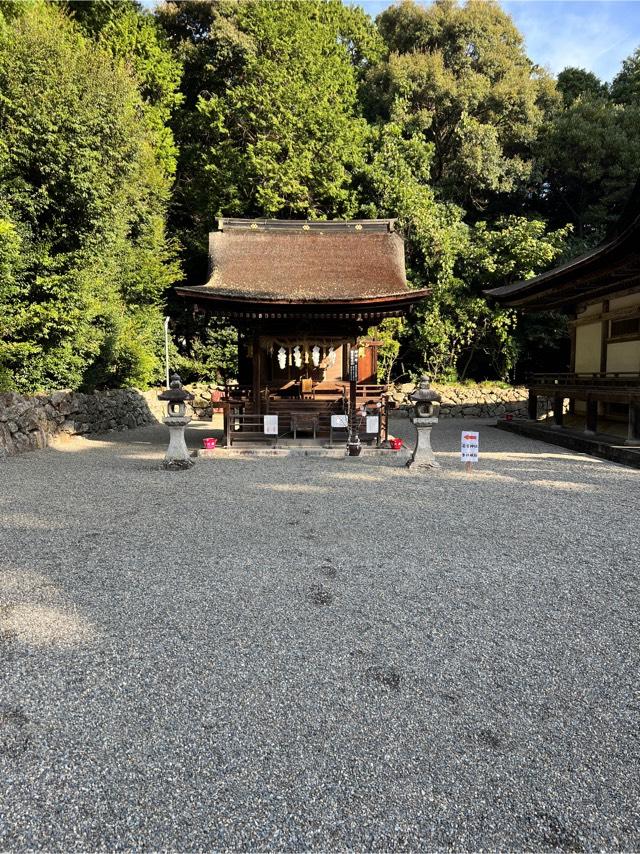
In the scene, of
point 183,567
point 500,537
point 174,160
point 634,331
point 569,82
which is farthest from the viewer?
point 569,82

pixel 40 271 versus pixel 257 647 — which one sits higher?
pixel 40 271

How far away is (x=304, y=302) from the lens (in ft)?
29.1

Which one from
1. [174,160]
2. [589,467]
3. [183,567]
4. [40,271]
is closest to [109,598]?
[183,567]

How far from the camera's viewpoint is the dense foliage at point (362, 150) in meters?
15.8

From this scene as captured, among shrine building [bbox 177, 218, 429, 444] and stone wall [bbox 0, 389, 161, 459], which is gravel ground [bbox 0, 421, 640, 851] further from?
shrine building [bbox 177, 218, 429, 444]

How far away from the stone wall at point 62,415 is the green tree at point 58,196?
0.52 metres

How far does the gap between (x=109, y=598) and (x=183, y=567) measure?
641 mm

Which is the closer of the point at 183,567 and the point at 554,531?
the point at 183,567

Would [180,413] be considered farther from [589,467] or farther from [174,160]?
[174,160]

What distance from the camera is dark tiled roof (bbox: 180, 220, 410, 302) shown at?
9.62 metres

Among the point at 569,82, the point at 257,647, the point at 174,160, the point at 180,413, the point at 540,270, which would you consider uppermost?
the point at 569,82

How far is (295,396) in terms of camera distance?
10.8m

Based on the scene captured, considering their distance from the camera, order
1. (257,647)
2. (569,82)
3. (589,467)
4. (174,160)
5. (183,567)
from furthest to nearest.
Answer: (569,82), (174,160), (589,467), (183,567), (257,647)

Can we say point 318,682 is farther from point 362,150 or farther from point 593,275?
point 362,150
